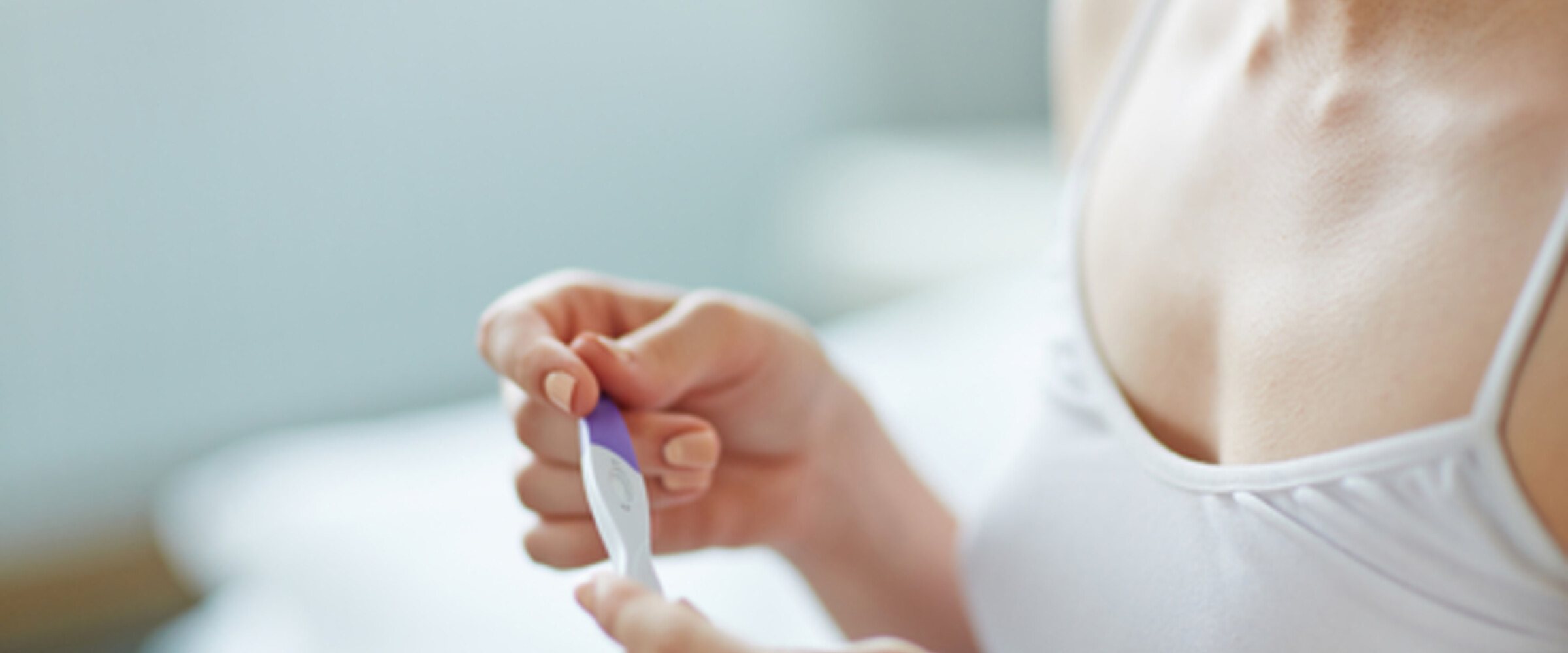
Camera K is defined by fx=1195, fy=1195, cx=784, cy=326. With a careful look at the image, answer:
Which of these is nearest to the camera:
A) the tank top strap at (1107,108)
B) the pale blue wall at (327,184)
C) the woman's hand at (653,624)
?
the woman's hand at (653,624)

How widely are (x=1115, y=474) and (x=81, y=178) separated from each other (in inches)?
60.8

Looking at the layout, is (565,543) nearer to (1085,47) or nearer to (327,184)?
(1085,47)

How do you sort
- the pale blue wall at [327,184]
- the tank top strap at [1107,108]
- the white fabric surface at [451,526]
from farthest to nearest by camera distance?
the pale blue wall at [327,184], the white fabric surface at [451,526], the tank top strap at [1107,108]

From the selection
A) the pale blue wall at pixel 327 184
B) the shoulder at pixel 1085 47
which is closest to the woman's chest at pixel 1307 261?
the shoulder at pixel 1085 47

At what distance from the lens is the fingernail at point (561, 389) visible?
49 centimetres

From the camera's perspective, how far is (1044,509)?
546mm

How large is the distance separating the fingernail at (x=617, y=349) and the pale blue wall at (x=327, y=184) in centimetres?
135

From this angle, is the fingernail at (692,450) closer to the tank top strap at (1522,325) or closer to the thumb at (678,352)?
the thumb at (678,352)

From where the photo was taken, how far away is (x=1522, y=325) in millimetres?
363

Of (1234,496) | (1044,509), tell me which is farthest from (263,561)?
(1234,496)

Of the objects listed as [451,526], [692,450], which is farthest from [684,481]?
[451,526]

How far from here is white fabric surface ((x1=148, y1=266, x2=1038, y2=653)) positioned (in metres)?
0.87

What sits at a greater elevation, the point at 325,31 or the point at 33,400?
the point at 325,31

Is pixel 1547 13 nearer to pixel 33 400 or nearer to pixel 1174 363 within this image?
pixel 1174 363
